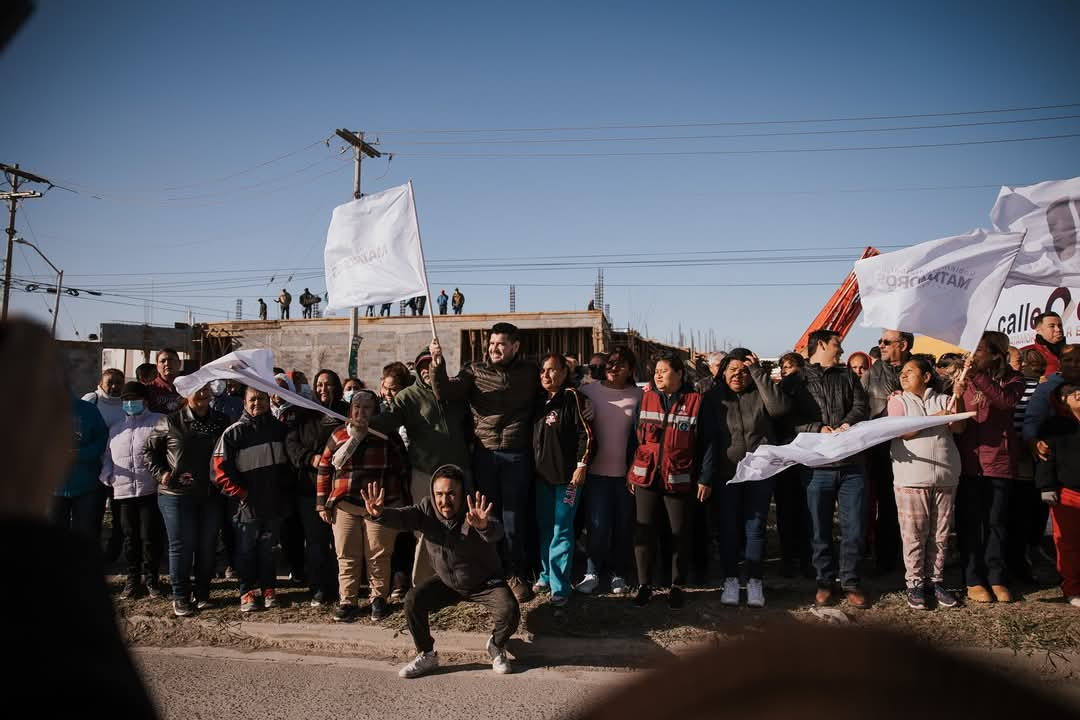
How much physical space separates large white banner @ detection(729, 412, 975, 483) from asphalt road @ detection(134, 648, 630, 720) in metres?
2.09

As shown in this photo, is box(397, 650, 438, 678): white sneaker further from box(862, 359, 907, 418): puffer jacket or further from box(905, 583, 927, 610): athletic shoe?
box(862, 359, 907, 418): puffer jacket

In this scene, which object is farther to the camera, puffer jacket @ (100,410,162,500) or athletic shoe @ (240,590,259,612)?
puffer jacket @ (100,410,162,500)

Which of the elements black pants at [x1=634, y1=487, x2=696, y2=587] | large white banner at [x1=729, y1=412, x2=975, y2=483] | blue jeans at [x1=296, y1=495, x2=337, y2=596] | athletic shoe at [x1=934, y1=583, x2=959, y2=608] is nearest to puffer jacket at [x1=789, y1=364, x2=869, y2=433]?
large white banner at [x1=729, y1=412, x2=975, y2=483]

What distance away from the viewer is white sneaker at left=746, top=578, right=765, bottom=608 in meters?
6.17

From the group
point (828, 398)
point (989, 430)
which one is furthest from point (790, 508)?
point (989, 430)

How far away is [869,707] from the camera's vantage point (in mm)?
555

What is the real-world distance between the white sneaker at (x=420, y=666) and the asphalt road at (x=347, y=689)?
6 cm

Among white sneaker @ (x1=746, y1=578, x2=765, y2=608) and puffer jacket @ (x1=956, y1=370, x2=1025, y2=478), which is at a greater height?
puffer jacket @ (x1=956, y1=370, x2=1025, y2=478)

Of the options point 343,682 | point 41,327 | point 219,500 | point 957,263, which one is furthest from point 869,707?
point 219,500

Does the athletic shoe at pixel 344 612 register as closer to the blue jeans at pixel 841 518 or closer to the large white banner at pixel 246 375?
the large white banner at pixel 246 375

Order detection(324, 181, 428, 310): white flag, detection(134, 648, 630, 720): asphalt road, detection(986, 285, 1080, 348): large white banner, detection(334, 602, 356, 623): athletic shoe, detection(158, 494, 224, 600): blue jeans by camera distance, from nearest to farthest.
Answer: detection(134, 648, 630, 720): asphalt road < detection(334, 602, 356, 623): athletic shoe < detection(158, 494, 224, 600): blue jeans < detection(324, 181, 428, 310): white flag < detection(986, 285, 1080, 348): large white banner

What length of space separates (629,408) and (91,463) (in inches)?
209

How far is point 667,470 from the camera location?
6.41 metres

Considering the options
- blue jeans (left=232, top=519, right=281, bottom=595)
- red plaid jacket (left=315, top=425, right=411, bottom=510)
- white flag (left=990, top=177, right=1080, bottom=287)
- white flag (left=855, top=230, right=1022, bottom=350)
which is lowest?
blue jeans (left=232, top=519, right=281, bottom=595)
